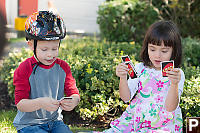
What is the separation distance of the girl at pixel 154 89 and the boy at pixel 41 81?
673 millimetres

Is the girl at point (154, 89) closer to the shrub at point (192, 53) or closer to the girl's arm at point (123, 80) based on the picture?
the girl's arm at point (123, 80)

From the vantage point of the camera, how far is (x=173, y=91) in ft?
9.38

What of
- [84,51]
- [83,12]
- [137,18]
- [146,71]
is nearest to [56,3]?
[83,12]

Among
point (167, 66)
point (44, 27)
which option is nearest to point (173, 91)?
point (167, 66)

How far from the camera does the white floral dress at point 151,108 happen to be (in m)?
3.14

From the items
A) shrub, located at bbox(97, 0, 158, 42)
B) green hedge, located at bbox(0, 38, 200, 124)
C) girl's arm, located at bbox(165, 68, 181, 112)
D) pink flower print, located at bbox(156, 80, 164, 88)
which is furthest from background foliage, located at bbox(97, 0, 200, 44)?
girl's arm, located at bbox(165, 68, 181, 112)

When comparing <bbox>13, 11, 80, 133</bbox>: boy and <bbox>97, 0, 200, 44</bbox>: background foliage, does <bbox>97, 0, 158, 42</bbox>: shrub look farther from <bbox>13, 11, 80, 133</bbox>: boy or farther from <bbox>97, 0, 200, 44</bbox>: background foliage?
<bbox>13, 11, 80, 133</bbox>: boy

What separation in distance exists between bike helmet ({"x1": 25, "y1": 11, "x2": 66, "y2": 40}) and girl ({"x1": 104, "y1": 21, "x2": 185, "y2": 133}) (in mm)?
739

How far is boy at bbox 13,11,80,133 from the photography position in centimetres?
262

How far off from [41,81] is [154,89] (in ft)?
3.91

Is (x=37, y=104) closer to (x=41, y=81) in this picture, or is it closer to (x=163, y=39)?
(x=41, y=81)

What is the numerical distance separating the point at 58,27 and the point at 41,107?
28.6 inches

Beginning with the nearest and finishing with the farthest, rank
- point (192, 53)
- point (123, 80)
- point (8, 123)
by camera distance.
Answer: point (123, 80)
point (8, 123)
point (192, 53)

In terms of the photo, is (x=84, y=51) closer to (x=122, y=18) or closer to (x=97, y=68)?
(x=97, y=68)
